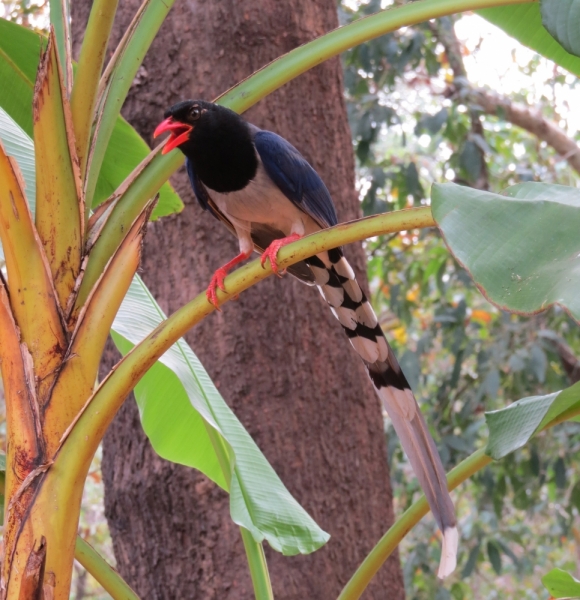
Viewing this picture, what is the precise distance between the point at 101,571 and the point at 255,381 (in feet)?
3.31

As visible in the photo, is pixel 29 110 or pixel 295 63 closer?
pixel 295 63

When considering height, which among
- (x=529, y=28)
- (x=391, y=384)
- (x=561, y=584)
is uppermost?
(x=529, y=28)

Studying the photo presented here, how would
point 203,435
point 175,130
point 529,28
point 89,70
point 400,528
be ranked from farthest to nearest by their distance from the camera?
point 175,130, point 203,435, point 529,28, point 400,528, point 89,70

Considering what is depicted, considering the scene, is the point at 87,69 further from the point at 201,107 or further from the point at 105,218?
the point at 201,107

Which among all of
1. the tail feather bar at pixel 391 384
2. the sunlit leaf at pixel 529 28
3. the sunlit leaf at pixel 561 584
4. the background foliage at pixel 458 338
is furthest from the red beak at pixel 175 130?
the background foliage at pixel 458 338

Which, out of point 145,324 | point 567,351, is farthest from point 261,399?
point 567,351

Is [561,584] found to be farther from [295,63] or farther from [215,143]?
[215,143]

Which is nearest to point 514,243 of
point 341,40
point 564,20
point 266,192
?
point 564,20

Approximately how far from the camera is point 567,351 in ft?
13.6

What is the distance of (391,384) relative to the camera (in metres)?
1.67

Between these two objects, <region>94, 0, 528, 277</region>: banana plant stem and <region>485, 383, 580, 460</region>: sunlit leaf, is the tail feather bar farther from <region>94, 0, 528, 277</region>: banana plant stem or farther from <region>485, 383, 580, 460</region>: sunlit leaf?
<region>94, 0, 528, 277</region>: banana plant stem

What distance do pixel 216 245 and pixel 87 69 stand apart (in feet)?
3.87

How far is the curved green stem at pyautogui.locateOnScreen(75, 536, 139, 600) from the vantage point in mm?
1177

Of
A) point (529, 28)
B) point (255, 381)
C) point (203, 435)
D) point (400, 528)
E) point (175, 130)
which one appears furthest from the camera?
point (255, 381)
